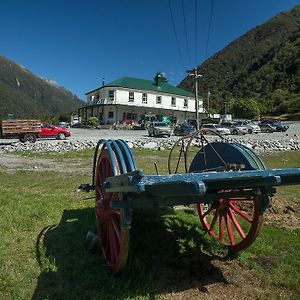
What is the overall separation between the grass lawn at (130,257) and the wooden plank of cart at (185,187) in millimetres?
303

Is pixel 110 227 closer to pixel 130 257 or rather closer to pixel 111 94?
pixel 130 257

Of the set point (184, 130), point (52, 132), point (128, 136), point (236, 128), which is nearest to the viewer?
point (52, 132)

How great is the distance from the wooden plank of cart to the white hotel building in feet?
195

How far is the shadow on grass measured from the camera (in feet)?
15.3

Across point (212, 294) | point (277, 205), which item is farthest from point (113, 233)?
point (277, 205)

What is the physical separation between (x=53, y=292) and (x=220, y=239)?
266 centimetres

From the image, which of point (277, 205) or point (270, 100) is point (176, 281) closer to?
point (277, 205)

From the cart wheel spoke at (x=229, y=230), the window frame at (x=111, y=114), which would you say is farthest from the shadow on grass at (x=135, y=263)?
the window frame at (x=111, y=114)

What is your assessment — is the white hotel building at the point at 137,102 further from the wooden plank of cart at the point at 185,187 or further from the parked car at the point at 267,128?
the wooden plank of cart at the point at 185,187

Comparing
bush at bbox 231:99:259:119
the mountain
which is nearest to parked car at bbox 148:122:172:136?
bush at bbox 231:99:259:119

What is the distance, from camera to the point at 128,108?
67.2 meters

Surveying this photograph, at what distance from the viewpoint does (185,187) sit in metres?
3.55

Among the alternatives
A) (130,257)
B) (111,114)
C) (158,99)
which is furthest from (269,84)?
(130,257)

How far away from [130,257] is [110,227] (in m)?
0.71
